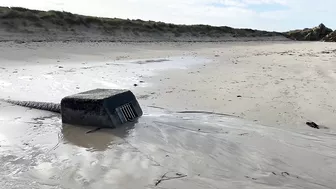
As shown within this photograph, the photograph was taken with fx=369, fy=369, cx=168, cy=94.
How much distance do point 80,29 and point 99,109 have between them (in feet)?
54.0

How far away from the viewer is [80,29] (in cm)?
1981

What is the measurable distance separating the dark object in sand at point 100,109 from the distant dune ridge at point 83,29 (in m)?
11.8

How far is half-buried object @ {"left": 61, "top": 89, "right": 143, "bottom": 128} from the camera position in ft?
13.9

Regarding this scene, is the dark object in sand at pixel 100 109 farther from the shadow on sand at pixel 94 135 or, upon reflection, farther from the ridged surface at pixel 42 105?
the ridged surface at pixel 42 105

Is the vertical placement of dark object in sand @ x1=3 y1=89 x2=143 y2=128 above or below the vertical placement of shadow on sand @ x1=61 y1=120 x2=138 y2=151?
above

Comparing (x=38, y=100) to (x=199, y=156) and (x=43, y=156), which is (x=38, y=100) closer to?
(x=43, y=156)

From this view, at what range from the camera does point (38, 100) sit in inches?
221

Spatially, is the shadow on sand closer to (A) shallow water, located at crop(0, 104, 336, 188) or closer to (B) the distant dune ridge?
(A) shallow water, located at crop(0, 104, 336, 188)

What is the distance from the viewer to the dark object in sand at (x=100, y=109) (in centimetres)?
425

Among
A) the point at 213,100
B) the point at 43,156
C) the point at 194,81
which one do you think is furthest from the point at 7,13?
the point at 43,156

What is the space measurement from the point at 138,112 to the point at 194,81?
284 centimetres

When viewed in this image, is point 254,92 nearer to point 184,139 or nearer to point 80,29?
point 184,139

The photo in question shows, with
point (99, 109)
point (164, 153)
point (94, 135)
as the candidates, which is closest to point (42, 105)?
point (99, 109)

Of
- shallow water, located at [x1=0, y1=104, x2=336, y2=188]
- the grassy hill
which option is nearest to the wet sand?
shallow water, located at [x1=0, y1=104, x2=336, y2=188]
